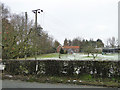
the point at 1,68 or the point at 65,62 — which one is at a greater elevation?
the point at 65,62

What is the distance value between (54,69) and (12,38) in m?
3.49

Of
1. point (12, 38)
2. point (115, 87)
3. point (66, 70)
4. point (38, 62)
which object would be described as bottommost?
point (115, 87)

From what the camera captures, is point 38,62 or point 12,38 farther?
point 12,38

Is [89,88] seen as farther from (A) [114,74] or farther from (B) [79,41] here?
(B) [79,41]

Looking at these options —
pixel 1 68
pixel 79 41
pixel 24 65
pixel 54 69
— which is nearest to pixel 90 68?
pixel 54 69

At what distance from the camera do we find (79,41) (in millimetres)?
68438

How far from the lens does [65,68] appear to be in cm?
623

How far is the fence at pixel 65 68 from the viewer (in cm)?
583

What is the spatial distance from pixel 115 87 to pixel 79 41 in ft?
212

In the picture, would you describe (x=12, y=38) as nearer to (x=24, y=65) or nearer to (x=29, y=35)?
(x=29, y=35)

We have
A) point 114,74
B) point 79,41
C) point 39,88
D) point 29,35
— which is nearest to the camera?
point 39,88

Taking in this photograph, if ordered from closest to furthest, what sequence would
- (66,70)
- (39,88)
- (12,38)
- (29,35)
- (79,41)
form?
(39,88) < (66,70) < (12,38) < (29,35) < (79,41)

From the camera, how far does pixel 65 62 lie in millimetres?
6234

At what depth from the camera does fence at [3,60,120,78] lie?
5.83 m
